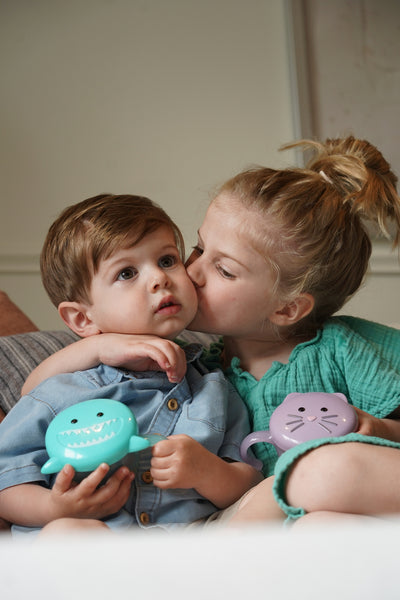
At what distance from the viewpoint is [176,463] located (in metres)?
0.92

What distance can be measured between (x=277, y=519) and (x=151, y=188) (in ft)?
7.88

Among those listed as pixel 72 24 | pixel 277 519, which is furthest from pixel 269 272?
pixel 72 24

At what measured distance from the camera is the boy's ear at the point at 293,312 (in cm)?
125

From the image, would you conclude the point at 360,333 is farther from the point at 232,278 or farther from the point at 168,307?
the point at 168,307

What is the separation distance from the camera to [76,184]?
10.2 ft

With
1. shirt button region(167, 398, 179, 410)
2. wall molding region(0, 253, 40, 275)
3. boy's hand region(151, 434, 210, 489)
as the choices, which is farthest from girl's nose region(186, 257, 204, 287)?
wall molding region(0, 253, 40, 275)

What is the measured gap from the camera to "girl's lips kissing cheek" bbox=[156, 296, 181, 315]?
110cm

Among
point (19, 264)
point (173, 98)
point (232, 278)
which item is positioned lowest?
point (19, 264)

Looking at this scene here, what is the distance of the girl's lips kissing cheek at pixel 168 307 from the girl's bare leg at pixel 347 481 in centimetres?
40

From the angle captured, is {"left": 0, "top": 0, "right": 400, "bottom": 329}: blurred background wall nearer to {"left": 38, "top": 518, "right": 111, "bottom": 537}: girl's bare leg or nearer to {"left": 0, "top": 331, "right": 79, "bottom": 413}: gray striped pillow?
{"left": 0, "top": 331, "right": 79, "bottom": 413}: gray striped pillow

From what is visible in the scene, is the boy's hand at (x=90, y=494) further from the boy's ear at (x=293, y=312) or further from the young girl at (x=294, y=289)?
the boy's ear at (x=293, y=312)

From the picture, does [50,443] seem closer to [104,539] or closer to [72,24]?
[104,539]

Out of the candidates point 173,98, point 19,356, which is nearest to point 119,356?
point 19,356

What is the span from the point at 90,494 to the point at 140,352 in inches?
9.4
